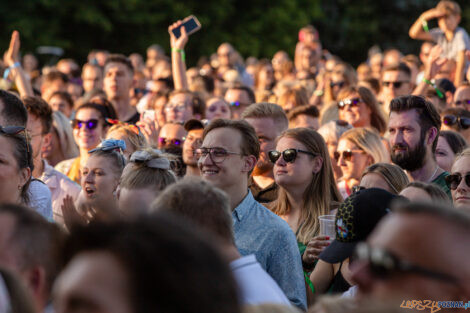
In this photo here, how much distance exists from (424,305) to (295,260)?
2015mm

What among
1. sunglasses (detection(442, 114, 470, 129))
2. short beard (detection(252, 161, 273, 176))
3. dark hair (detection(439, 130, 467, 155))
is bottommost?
short beard (detection(252, 161, 273, 176))

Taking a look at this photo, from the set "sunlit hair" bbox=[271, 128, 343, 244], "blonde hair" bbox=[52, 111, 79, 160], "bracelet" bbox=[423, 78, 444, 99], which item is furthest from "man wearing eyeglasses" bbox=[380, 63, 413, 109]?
"sunlit hair" bbox=[271, 128, 343, 244]

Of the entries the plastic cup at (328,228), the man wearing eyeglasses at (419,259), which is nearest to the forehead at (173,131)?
the plastic cup at (328,228)

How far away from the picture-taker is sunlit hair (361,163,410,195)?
4648 mm

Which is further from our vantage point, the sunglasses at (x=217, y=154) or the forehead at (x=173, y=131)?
the forehead at (x=173, y=131)

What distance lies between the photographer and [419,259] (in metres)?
1.88

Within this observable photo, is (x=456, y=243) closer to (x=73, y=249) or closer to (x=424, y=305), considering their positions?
(x=424, y=305)

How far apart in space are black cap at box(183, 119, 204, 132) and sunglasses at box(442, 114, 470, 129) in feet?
7.85

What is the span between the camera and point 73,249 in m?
1.90

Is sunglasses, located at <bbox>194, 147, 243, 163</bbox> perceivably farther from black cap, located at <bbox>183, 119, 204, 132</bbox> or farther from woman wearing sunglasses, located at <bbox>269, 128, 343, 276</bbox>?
black cap, located at <bbox>183, 119, 204, 132</bbox>

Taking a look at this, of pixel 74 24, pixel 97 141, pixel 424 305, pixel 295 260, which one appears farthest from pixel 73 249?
pixel 74 24

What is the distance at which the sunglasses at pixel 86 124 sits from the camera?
743 cm

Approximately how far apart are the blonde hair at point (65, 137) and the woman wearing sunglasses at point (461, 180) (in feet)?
14.6

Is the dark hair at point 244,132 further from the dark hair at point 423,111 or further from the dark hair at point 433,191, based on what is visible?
the dark hair at point 423,111
